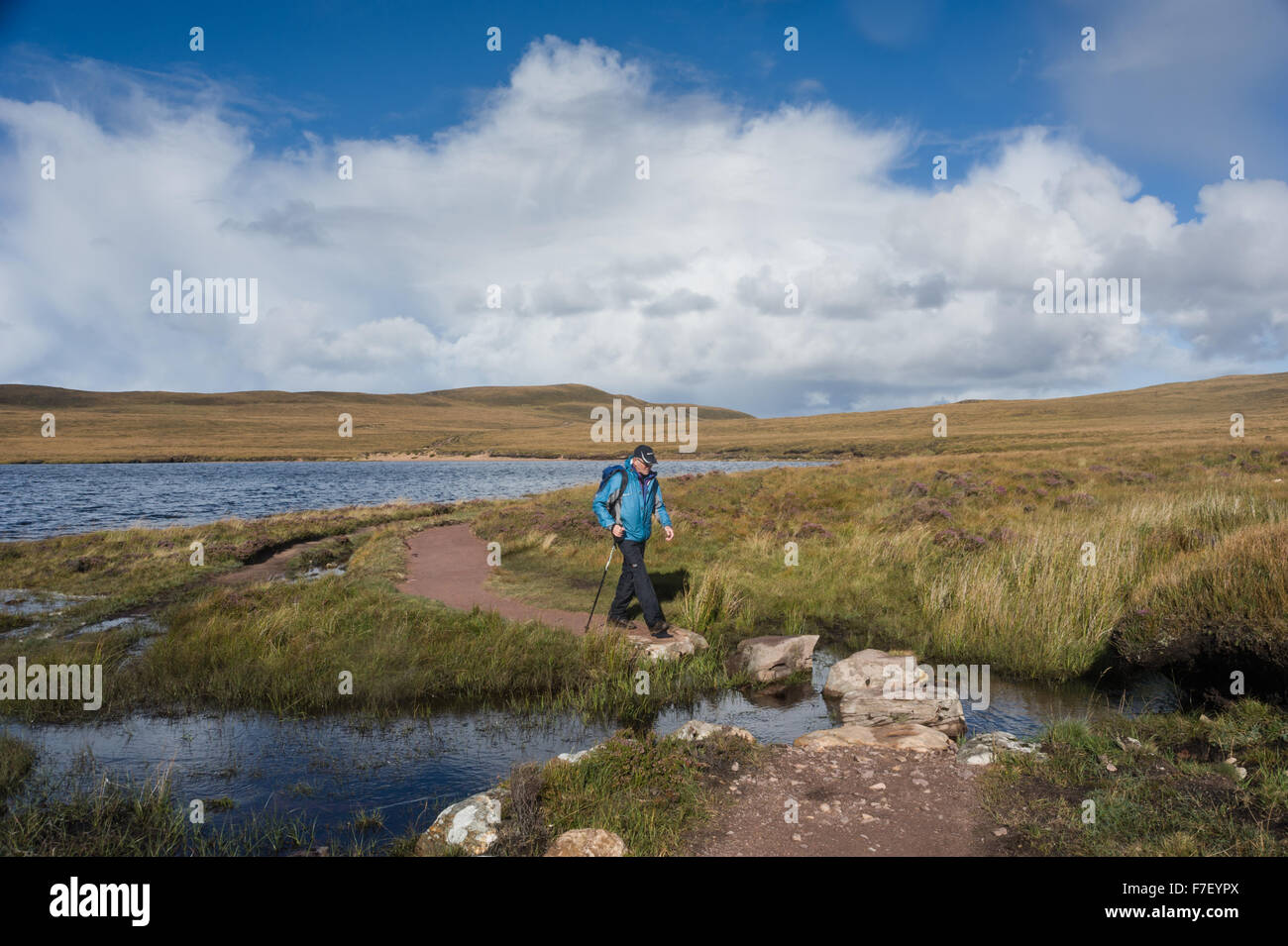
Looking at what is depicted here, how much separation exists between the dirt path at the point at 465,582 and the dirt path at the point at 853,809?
491 cm

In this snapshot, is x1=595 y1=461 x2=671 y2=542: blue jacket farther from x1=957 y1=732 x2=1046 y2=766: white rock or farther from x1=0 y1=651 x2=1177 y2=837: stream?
x1=957 y1=732 x2=1046 y2=766: white rock

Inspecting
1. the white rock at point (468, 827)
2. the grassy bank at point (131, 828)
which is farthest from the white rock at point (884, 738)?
the grassy bank at point (131, 828)

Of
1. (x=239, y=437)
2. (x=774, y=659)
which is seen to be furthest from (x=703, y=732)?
(x=239, y=437)

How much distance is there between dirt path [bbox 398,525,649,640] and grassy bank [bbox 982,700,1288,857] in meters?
6.26

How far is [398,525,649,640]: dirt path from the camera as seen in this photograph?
43.4 ft

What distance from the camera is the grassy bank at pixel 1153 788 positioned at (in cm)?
502

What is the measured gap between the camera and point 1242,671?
25.9 ft

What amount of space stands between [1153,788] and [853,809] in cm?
252

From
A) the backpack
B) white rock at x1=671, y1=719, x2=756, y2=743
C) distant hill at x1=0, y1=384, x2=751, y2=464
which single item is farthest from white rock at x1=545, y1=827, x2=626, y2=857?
distant hill at x1=0, y1=384, x2=751, y2=464

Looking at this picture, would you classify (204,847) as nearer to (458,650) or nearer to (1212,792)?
(458,650)

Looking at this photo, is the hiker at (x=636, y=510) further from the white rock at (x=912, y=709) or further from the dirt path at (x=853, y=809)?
the dirt path at (x=853, y=809)

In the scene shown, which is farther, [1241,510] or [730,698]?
[1241,510]
